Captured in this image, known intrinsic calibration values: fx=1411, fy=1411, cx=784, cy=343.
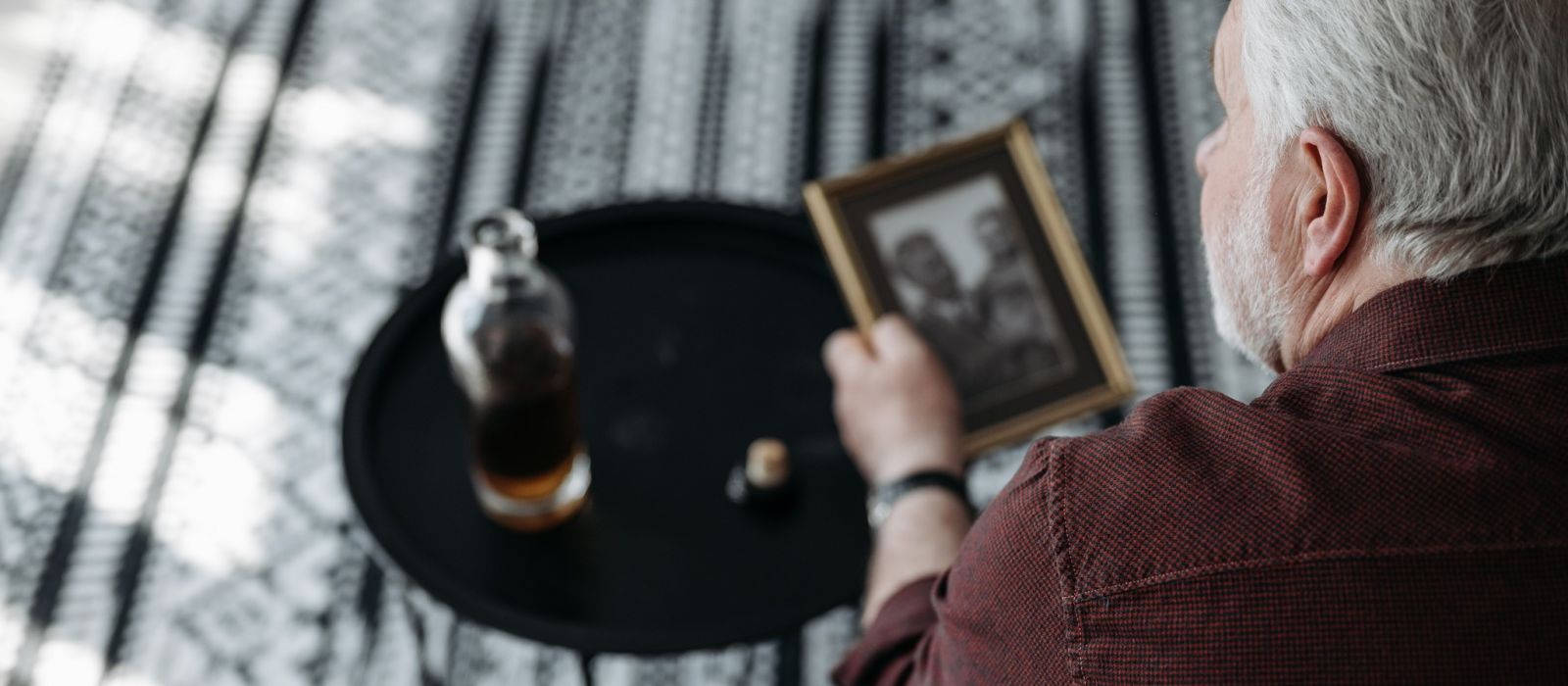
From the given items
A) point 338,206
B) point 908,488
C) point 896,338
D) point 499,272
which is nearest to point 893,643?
point 908,488

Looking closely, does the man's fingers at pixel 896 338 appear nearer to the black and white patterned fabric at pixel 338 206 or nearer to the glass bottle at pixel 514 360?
the glass bottle at pixel 514 360

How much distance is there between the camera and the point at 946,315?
1.36m

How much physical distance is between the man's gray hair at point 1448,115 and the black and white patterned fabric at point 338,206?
999 mm

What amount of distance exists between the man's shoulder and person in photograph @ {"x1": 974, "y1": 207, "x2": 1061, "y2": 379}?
0.51 m

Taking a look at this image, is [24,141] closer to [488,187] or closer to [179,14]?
[179,14]

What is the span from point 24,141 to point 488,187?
0.66 meters

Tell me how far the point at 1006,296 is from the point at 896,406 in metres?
0.18

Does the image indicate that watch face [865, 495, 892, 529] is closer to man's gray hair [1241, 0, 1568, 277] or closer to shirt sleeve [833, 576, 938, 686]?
shirt sleeve [833, 576, 938, 686]

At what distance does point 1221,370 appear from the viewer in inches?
74.1

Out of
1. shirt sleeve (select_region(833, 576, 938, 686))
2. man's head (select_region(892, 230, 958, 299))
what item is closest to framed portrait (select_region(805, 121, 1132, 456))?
man's head (select_region(892, 230, 958, 299))

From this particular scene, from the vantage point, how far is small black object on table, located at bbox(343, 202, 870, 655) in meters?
1.25

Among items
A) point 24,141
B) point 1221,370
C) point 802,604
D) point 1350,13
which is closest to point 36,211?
point 24,141

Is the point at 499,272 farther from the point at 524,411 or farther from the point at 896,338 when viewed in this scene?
the point at 896,338

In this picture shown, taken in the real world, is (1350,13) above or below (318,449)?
above
